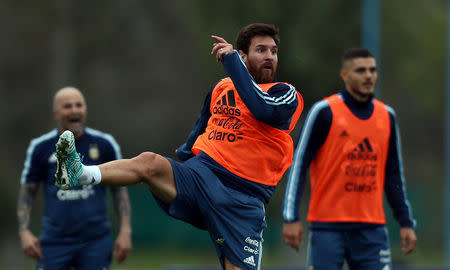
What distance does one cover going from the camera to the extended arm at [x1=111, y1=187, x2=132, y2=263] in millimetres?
8562

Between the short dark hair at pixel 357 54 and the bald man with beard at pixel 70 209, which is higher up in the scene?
the short dark hair at pixel 357 54

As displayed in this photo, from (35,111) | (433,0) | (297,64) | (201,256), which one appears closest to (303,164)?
(297,64)

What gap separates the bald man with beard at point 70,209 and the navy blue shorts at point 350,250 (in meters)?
1.99

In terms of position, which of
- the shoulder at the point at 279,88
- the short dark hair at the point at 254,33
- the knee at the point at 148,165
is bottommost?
the knee at the point at 148,165

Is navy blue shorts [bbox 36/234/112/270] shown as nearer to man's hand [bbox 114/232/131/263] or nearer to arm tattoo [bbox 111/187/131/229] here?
man's hand [bbox 114/232/131/263]

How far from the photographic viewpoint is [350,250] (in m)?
7.66

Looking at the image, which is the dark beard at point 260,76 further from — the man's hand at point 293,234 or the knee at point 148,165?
the man's hand at point 293,234

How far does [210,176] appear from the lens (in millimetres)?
6395

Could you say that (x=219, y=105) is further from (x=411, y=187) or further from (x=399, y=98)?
(x=399, y=98)

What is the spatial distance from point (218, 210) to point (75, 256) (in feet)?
8.14

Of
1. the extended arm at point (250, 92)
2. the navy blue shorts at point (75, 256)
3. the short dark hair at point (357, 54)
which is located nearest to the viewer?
the extended arm at point (250, 92)

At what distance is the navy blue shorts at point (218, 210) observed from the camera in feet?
20.7

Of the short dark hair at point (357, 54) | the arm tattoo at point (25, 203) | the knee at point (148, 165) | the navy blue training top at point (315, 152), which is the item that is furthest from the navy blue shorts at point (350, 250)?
the arm tattoo at point (25, 203)

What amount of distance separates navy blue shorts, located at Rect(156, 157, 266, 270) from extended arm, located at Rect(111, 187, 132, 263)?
7.25 ft
